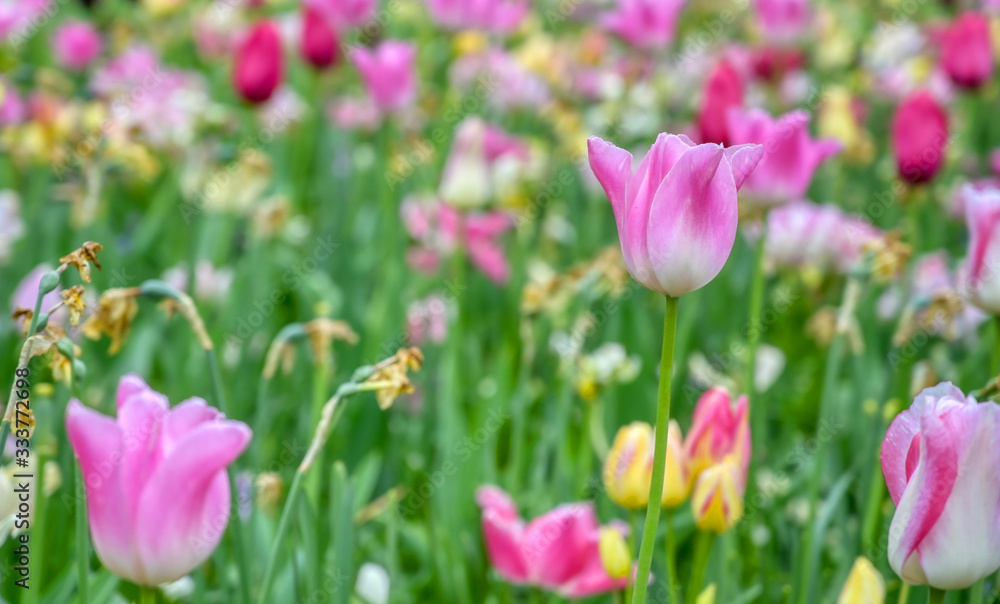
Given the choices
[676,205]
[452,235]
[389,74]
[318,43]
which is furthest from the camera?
[318,43]

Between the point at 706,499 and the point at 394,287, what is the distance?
3.59 feet

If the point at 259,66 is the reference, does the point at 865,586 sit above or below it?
below

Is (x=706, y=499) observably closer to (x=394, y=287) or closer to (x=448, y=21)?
(x=394, y=287)

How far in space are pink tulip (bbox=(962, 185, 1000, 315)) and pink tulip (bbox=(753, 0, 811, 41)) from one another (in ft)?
6.08

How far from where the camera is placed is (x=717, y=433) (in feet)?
2.85

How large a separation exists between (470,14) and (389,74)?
0.43 meters

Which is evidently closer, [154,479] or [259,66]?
[154,479]

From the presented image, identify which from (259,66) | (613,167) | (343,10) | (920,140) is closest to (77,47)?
(343,10)

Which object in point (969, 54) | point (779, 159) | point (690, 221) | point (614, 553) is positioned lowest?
point (614, 553)

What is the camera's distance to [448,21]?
8.35ft

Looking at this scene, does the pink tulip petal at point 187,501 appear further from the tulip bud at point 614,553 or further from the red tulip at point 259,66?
the red tulip at point 259,66

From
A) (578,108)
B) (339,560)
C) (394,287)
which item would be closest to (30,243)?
(394,287)

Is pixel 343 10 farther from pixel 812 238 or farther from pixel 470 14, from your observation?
pixel 812 238

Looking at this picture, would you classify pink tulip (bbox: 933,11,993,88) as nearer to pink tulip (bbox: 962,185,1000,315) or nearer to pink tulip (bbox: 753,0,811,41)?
pink tulip (bbox: 753,0,811,41)
